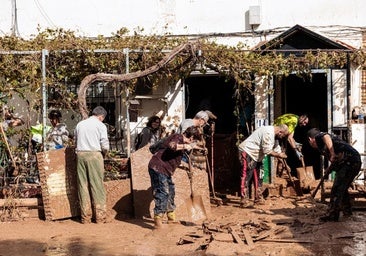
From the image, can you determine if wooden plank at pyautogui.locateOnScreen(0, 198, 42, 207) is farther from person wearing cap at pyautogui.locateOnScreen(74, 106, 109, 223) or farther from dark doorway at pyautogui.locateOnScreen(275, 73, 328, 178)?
dark doorway at pyautogui.locateOnScreen(275, 73, 328, 178)

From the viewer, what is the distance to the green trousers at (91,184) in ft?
35.8

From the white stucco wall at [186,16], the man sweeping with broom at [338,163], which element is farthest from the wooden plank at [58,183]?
the white stucco wall at [186,16]

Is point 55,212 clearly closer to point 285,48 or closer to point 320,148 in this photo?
point 320,148

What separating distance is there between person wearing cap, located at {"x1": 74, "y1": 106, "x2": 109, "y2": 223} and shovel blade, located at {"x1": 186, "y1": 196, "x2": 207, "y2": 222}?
1449 millimetres

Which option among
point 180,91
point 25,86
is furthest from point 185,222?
point 180,91

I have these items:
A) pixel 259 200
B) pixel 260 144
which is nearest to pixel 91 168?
pixel 260 144

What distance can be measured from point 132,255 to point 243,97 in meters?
7.04

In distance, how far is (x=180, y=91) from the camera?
601 inches

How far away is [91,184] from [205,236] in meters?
2.37

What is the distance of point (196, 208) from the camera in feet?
36.8

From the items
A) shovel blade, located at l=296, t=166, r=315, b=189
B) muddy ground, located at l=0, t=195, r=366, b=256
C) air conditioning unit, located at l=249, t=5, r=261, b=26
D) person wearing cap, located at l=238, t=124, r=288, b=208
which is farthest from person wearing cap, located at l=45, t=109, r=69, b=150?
air conditioning unit, located at l=249, t=5, r=261, b=26

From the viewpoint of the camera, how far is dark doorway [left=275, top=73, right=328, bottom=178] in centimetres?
1617

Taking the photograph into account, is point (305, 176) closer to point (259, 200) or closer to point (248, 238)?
point (259, 200)

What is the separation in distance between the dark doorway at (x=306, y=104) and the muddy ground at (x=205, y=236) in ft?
15.5
